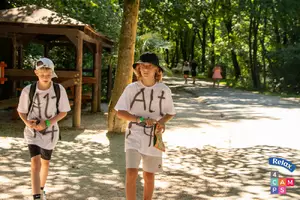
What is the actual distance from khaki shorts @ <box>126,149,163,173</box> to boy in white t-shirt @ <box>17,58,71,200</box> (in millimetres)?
843

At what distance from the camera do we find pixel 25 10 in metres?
13.1

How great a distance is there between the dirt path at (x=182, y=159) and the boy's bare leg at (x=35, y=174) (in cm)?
84

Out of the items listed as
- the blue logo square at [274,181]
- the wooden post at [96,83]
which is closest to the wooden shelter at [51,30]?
the wooden post at [96,83]

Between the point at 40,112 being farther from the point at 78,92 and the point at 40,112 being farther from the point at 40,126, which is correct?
the point at 78,92

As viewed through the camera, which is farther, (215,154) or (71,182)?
(215,154)

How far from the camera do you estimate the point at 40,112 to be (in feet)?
16.0

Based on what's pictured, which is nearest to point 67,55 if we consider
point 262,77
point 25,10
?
point 25,10

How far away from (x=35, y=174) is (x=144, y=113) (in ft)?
4.09

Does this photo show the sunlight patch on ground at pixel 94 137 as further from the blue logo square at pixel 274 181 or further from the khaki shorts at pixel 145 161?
the khaki shorts at pixel 145 161

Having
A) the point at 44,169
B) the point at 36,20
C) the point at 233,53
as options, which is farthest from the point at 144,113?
the point at 233,53

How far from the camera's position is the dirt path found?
6.15 m

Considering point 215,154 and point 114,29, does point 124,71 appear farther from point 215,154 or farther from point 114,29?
point 114,29

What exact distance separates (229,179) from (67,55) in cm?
1581

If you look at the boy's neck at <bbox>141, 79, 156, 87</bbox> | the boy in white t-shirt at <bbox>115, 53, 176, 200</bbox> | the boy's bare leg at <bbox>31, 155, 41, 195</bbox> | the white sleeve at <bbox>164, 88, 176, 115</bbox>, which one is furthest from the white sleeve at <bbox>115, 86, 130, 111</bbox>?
the boy's bare leg at <bbox>31, 155, 41, 195</bbox>
